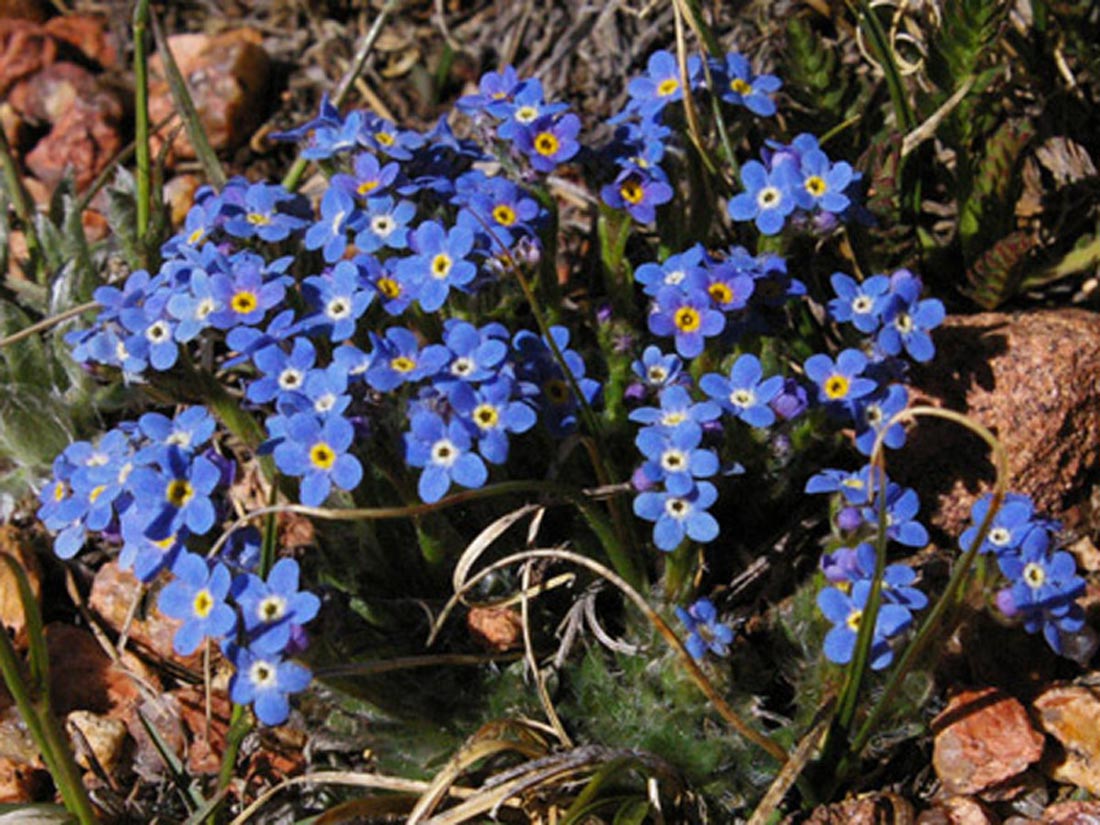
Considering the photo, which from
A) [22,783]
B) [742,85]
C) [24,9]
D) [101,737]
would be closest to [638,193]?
[742,85]

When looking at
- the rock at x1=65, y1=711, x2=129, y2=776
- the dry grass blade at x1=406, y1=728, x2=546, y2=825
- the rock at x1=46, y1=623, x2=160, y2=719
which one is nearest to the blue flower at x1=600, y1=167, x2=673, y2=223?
the dry grass blade at x1=406, y1=728, x2=546, y2=825

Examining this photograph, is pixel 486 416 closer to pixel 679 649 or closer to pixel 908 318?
pixel 679 649

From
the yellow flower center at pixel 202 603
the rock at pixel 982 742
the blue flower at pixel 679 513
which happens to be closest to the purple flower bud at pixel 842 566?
the blue flower at pixel 679 513

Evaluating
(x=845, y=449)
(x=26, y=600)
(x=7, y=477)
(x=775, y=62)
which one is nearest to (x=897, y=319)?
(x=845, y=449)

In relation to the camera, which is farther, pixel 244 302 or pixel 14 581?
pixel 14 581

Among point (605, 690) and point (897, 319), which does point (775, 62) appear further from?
point (605, 690)
